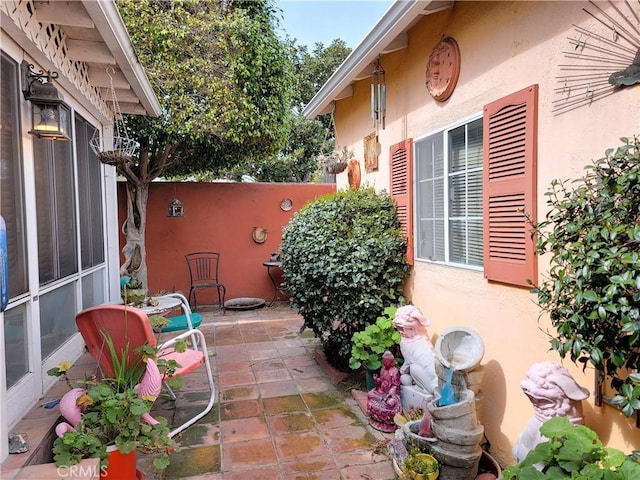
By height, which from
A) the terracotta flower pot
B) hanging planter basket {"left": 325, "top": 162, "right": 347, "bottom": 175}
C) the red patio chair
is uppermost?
hanging planter basket {"left": 325, "top": 162, "right": 347, "bottom": 175}

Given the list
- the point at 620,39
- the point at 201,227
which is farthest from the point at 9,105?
the point at 201,227

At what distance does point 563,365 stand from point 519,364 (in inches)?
13.6

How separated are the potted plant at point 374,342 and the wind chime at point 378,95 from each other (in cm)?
206

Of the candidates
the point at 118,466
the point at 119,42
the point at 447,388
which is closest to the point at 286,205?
the point at 119,42

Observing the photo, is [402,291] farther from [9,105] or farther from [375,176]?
[9,105]

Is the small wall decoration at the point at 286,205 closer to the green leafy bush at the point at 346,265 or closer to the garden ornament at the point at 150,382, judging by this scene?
the green leafy bush at the point at 346,265

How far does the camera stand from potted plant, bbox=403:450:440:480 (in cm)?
230

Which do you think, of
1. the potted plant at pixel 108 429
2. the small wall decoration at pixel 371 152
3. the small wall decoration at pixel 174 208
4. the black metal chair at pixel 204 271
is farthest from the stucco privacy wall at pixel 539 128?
the small wall decoration at pixel 174 208

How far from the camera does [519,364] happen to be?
2.39 m

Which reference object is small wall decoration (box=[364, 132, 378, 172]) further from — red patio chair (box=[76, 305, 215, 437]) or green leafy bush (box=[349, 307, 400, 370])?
red patio chair (box=[76, 305, 215, 437])

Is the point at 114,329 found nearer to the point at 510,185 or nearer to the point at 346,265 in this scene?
the point at 346,265

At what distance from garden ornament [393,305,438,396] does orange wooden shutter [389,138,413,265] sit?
715 millimetres

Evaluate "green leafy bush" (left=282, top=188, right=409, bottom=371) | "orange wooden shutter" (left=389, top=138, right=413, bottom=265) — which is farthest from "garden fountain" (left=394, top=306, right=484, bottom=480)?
"orange wooden shutter" (left=389, top=138, right=413, bottom=265)

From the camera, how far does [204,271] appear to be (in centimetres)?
759
